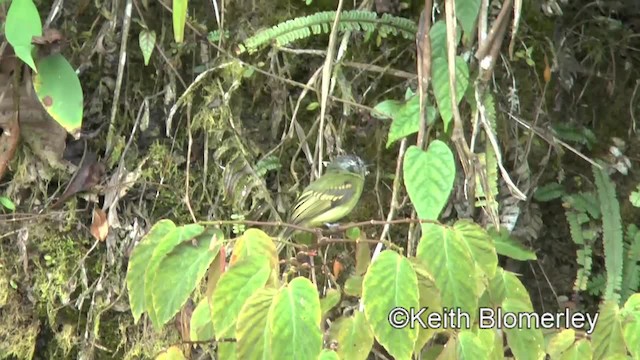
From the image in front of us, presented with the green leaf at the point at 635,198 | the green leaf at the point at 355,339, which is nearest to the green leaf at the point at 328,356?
the green leaf at the point at 355,339

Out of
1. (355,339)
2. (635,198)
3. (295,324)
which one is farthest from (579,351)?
(635,198)

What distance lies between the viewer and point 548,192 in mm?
1671

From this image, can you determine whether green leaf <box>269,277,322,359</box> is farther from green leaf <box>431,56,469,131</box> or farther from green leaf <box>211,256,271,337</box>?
green leaf <box>431,56,469,131</box>

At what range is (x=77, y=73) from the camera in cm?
165

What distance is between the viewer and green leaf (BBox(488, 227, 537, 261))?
1.34 meters

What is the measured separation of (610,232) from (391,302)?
0.92m

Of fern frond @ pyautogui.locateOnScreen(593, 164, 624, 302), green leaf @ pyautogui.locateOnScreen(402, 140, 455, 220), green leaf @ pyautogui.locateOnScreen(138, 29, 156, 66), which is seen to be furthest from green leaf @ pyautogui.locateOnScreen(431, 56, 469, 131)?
green leaf @ pyautogui.locateOnScreen(138, 29, 156, 66)

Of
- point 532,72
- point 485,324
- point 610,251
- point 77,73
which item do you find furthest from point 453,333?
point 77,73

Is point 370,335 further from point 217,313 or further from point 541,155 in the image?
point 541,155

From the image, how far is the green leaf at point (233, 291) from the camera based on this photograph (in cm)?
91

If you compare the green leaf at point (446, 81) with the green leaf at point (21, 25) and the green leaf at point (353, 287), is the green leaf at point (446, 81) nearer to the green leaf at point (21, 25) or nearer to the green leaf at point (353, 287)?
the green leaf at point (353, 287)

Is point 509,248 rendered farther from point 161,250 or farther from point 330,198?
point 161,250

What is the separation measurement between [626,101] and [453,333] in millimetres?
1038

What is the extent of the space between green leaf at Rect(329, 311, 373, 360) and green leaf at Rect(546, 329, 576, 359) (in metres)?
0.29
